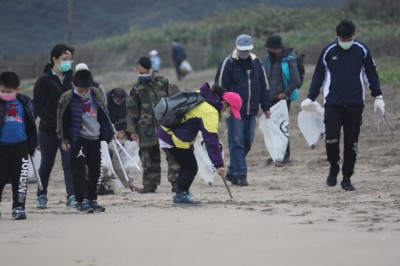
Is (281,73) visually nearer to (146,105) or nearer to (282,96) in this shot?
(282,96)

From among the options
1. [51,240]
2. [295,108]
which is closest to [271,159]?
[295,108]

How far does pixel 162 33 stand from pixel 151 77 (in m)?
38.6

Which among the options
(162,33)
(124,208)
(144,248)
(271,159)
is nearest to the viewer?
(144,248)

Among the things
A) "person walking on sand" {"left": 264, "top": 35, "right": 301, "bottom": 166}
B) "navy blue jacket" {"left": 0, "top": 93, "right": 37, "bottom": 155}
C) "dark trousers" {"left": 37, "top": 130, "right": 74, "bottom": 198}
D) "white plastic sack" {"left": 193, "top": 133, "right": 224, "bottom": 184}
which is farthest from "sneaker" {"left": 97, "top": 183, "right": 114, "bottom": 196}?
"person walking on sand" {"left": 264, "top": 35, "right": 301, "bottom": 166}

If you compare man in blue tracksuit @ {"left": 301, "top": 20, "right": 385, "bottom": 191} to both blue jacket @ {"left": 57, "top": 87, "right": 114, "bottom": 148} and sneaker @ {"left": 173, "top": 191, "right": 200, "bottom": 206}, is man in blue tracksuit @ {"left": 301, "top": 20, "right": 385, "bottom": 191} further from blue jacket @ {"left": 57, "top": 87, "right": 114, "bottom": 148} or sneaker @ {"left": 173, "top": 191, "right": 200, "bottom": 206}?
blue jacket @ {"left": 57, "top": 87, "right": 114, "bottom": 148}

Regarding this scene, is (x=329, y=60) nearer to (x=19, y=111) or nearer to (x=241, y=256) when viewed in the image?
(x=19, y=111)

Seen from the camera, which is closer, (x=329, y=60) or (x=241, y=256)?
(x=241, y=256)

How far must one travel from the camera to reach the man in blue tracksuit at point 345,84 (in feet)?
39.8

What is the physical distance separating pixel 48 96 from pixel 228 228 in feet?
11.8

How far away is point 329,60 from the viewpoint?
1220 centimetres

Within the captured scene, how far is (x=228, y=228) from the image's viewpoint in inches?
364

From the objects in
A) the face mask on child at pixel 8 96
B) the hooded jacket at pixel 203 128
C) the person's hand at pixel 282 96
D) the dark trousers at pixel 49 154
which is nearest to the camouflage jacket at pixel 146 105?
the dark trousers at pixel 49 154

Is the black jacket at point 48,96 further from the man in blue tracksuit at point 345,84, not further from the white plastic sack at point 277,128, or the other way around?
the white plastic sack at point 277,128

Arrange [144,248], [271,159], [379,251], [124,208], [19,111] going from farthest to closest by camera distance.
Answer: [271,159] < [124,208] < [19,111] < [144,248] < [379,251]
